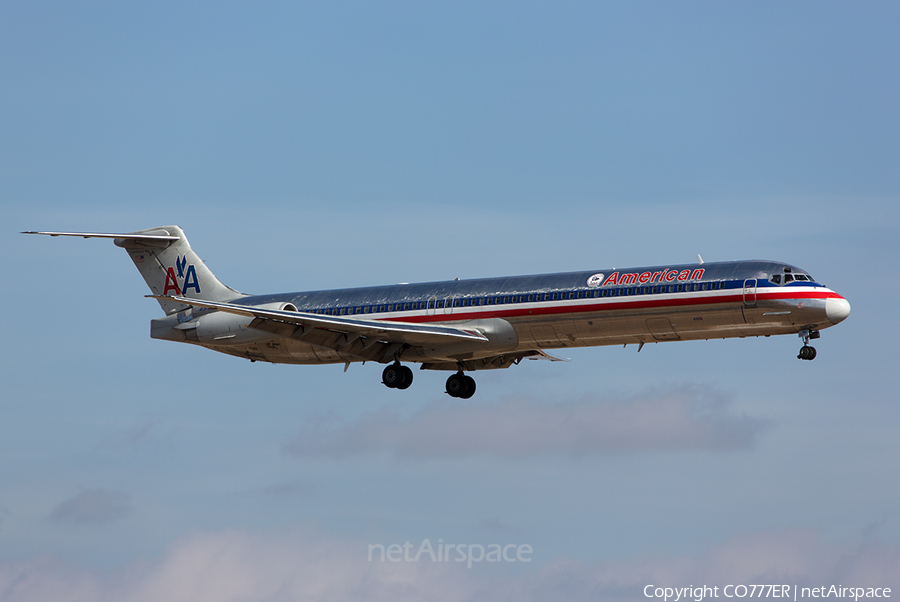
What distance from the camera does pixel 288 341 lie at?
44656mm

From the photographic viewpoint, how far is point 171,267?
49.8 meters

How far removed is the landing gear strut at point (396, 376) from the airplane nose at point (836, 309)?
14946 mm

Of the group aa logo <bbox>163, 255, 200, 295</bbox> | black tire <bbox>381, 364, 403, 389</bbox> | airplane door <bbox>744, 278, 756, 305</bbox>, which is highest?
aa logo <bbox>163, 255, 200, 295</bbox>

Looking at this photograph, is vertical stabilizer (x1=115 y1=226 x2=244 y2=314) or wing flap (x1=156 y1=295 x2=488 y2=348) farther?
vertical stabilizer (x1=115 y1=226 x2=244 y2=314)

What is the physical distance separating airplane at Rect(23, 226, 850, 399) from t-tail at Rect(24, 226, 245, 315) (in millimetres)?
41

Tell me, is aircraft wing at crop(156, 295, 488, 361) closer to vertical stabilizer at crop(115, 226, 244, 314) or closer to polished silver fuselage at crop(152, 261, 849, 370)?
polished silver fuselage at crop(152, 261, 849, 370)

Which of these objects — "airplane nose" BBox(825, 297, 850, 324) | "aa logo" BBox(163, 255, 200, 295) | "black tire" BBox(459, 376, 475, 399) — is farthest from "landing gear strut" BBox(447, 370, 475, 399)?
"airplane nose" BBox(825, 297, 850, 324)

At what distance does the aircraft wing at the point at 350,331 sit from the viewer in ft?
136

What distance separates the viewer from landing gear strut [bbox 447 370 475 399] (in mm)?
46562

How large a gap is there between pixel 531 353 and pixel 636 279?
7410 millimetres

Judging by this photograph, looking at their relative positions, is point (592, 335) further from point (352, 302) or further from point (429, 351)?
point (352, 302)

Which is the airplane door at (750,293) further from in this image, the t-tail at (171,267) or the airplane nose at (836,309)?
the t-tail at (171,267)

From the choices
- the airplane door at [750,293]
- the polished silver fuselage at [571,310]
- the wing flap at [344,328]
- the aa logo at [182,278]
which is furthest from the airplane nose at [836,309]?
the aa logo at [182,278]

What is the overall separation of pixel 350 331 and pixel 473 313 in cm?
434
